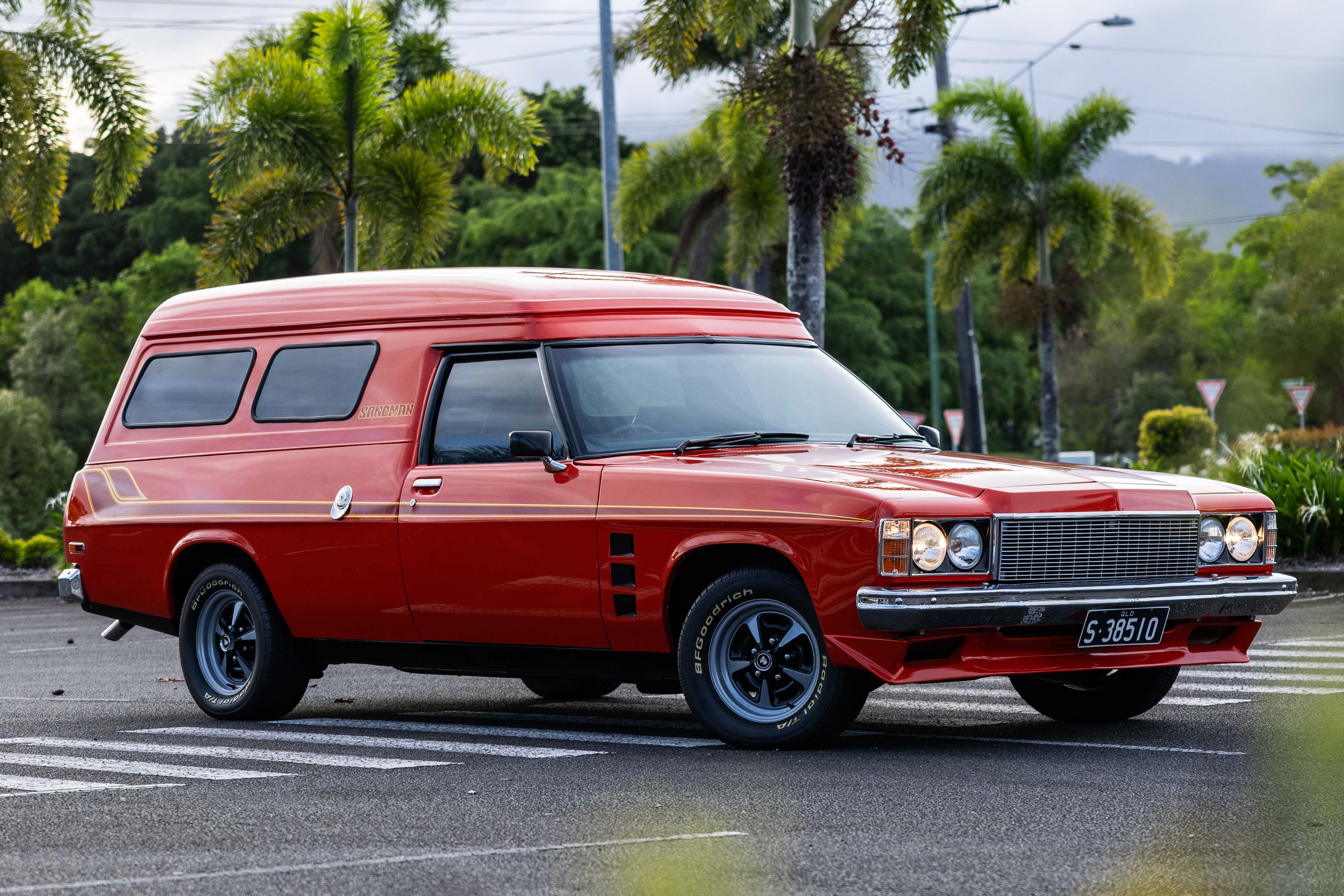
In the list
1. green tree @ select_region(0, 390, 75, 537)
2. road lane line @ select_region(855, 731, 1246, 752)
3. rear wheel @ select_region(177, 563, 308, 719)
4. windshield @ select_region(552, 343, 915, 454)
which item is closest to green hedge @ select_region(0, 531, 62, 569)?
rear wheel @ select_region(177, 563, 308, 719)

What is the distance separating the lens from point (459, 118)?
26.3 meters

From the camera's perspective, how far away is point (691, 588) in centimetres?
798

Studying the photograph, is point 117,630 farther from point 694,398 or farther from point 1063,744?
point 1063,744

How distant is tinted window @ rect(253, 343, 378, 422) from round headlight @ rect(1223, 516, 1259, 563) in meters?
4.16

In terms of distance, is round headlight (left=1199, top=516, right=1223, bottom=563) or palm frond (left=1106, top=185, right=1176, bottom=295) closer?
round headlight (left=1199, top=516, right=1223, bottom=563)

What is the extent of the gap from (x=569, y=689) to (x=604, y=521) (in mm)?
2747

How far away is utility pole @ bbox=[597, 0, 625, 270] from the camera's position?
26.2 m

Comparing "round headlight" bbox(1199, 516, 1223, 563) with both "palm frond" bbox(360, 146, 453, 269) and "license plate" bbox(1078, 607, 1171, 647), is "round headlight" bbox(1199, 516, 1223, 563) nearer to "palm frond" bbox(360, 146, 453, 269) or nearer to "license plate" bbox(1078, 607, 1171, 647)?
"license plate" bbox(1078, 607, 1171, 647)

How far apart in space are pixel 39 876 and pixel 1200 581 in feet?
15.5

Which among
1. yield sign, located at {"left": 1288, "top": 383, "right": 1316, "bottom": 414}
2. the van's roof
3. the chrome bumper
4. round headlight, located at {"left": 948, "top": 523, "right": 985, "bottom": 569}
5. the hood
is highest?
the van's roof

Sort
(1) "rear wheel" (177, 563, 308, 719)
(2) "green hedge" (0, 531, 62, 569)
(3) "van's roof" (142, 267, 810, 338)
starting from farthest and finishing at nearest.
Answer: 1. (2) "green hedge" (0, 531, 62, 569)
2. (1) "rear wheel" (177, 563, 308, 719)
3. (3) "van's roof" (142, 267, 810, 338)

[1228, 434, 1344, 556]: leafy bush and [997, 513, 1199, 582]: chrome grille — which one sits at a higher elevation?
[997, 513, 1199, 582]: chrome grille

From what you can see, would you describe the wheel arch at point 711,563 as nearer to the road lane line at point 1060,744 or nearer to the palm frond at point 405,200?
the road lane line at point 1060,744

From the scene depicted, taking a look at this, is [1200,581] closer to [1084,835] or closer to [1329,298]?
[1084,835]
